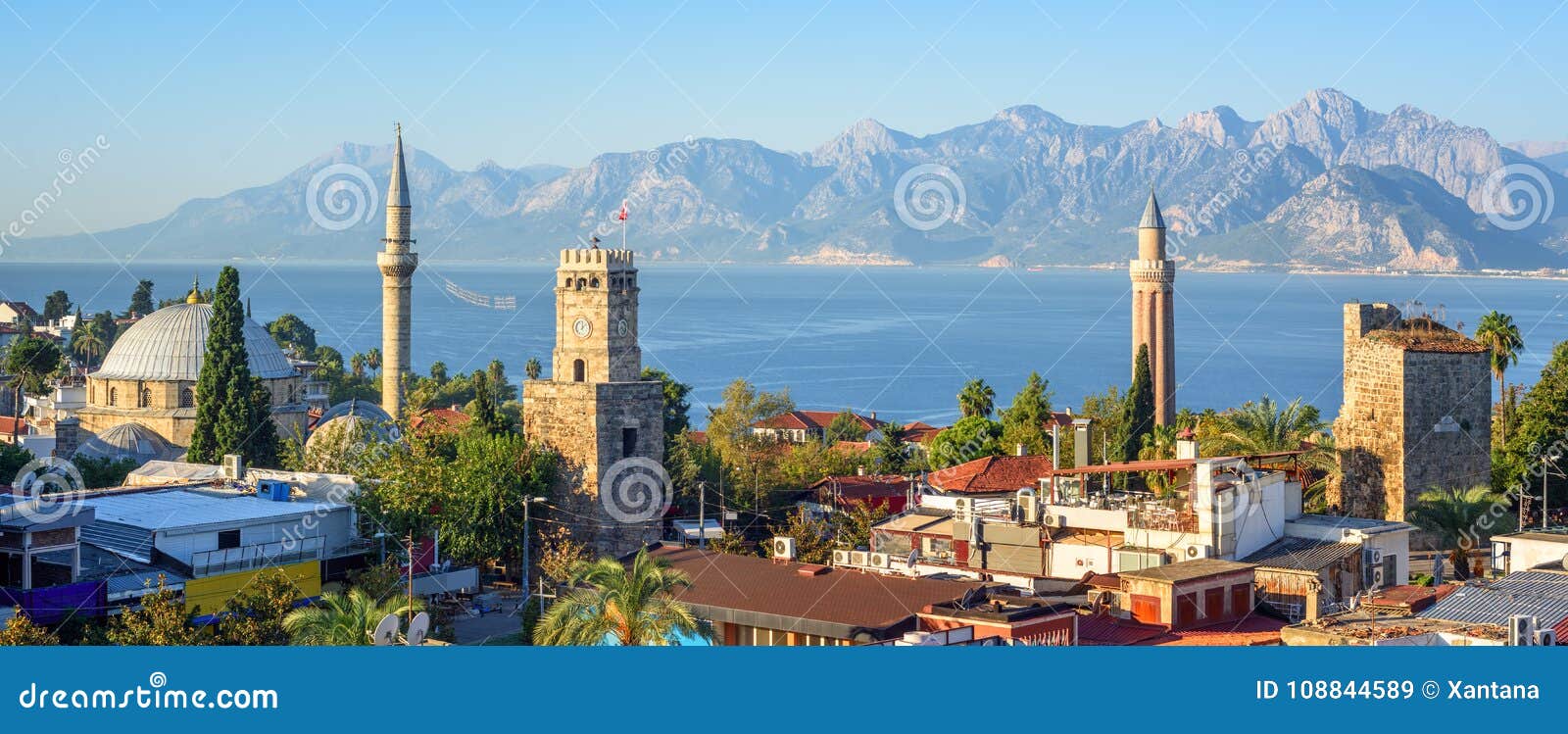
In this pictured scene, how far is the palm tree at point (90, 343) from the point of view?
3688 inches

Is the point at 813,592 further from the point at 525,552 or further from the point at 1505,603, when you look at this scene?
the point at 525,552

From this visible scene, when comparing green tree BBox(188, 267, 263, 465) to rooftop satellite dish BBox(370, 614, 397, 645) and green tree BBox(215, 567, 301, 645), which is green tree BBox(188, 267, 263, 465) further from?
rooftop satellite dish BBox(370, 614, 397, 645)

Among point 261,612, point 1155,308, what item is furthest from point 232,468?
point 1155,308

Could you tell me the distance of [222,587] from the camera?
29.8m

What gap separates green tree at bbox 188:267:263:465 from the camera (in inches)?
1801

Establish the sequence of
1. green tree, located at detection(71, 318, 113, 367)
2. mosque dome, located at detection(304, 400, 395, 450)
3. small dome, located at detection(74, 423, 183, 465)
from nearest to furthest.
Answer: mosque dome, located at detection(304, 400, 395, 450) < small dome, located at detection(74, 423, 183, 465) < green tree, located at detection(71, 318, 113, 367)

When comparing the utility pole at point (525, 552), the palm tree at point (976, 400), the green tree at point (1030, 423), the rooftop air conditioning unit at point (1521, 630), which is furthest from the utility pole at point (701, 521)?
the rooftop air conditioning unit at point (1521, 630)

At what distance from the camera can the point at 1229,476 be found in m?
29.2

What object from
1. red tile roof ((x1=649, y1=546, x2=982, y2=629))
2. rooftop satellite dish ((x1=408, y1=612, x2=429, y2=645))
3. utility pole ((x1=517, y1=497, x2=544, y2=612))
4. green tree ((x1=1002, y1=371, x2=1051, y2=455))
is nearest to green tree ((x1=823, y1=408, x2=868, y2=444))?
green tree ((x1=1002, y1=371, x2=1051, y2=455))

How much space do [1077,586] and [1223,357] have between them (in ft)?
453

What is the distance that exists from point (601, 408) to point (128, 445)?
2055 centimetres

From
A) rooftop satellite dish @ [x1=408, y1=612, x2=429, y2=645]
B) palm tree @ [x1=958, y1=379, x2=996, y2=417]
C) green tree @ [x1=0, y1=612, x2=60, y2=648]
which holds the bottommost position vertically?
green tree @ [x1=0, y1=612, x2=60, y2=648]

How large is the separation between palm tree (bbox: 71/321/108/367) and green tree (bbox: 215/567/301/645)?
67725mm

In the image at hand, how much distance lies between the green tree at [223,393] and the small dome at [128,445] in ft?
20.3
